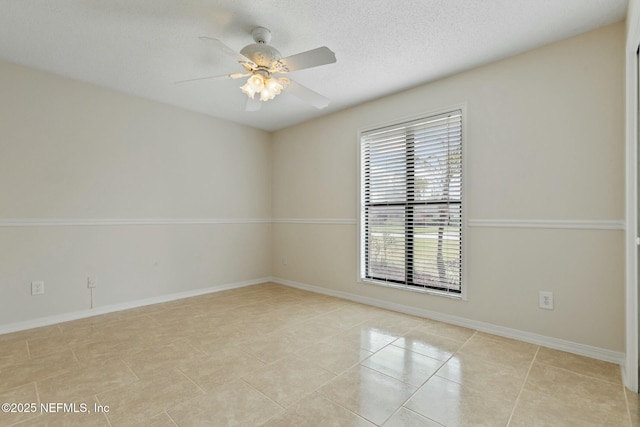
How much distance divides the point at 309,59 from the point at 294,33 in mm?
386

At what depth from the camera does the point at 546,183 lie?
2.46 m

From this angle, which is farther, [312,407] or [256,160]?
[256,160]

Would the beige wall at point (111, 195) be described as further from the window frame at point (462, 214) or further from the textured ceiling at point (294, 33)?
the window frame at point (462, 214)

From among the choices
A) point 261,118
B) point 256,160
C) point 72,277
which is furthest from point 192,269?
point 261,118

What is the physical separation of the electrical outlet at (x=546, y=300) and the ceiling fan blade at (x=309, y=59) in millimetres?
2487

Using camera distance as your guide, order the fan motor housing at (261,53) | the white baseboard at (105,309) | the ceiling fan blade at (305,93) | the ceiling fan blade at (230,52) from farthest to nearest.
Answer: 1. the white baseboard at (105,309)
2. the ceiling fan blade at (305,93)
3. the fan motor housing at (261,53)
4. the ceiling fan blade at (230,52)

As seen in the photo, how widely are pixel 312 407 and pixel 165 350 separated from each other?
1.39m

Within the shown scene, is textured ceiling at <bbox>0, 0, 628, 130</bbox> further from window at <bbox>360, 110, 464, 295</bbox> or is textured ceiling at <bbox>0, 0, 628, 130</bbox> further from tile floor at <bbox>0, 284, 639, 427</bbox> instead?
tile floor at <bbox>0, 284, 639, 427</bbox>

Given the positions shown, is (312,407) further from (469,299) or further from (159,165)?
(159,165)

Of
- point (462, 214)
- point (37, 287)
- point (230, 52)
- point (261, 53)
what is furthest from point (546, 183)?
point (37, 287)

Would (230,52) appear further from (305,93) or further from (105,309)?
(105,309)

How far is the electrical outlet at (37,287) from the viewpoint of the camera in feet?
9.48

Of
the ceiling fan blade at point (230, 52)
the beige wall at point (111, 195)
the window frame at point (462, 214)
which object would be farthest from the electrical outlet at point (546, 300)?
the beige wall at point (111, 195)

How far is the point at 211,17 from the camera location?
7.01 ft
